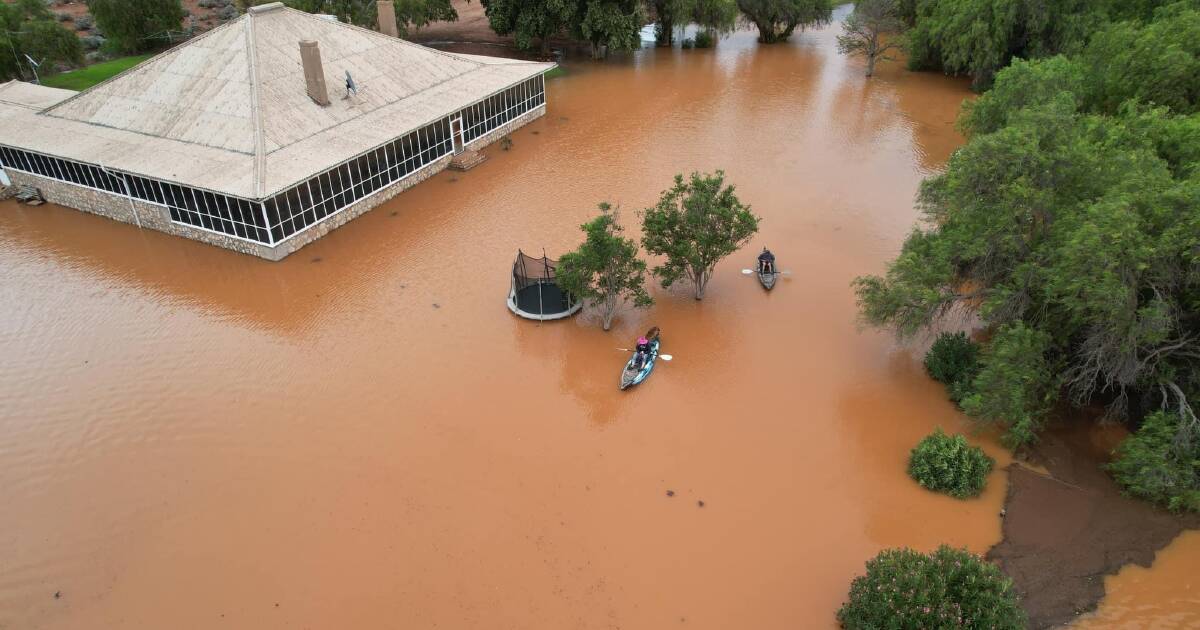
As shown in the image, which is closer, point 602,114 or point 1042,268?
point 1042,268

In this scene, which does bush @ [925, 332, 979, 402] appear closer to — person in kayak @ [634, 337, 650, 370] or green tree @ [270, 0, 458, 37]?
person in kayak @ [634, 337, 650, 370]

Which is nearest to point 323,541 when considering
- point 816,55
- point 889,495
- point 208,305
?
point 208,305

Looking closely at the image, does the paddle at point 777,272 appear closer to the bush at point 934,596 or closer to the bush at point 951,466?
the bush at point 951,466

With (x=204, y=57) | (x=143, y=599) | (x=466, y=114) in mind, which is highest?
(x=204, y=57)

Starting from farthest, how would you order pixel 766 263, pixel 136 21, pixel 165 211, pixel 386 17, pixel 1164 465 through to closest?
1. pixel 136 21
2. pixel 386 17
3. pixel 165 211
4. pixel 766 263
5. pixel 1164 465

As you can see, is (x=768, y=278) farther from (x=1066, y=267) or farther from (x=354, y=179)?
(x=354, y=179)

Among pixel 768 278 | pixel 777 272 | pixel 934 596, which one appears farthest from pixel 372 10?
pixel 934 596

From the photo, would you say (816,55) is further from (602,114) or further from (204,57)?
(204,57)
